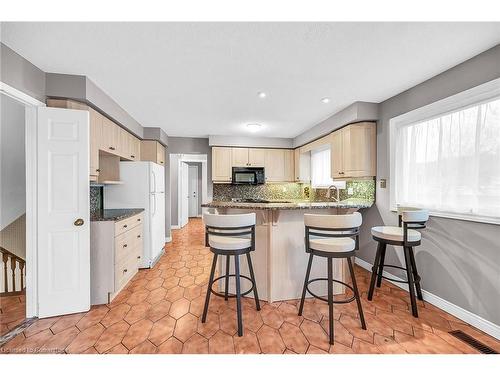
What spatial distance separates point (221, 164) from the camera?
481 centimetres

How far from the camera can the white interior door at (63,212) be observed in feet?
6.73

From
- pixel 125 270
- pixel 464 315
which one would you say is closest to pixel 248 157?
pixel 125 270

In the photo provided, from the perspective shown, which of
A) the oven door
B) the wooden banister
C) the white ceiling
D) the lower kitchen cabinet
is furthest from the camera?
the oven door

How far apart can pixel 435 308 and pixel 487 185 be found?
4.32 ft

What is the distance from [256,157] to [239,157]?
402 millimetres

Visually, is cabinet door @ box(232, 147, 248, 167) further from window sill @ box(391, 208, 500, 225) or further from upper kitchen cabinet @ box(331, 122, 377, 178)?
window sill @ box(391, 208, 500, 225)

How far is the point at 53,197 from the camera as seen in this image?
208cm

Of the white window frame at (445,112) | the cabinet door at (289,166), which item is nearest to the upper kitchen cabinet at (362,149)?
the white window frame at (445,112)

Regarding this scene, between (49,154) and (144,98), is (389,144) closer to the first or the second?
(144,98)

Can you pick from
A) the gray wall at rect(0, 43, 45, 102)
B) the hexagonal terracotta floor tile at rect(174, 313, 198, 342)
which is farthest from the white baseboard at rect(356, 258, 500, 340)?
the gray wall at rect(0, 43, 45, 102)

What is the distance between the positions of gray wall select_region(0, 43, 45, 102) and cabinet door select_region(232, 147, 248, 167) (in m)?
3.21

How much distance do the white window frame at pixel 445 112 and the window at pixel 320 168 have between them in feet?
4.85

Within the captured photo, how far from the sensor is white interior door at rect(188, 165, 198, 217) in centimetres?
845
